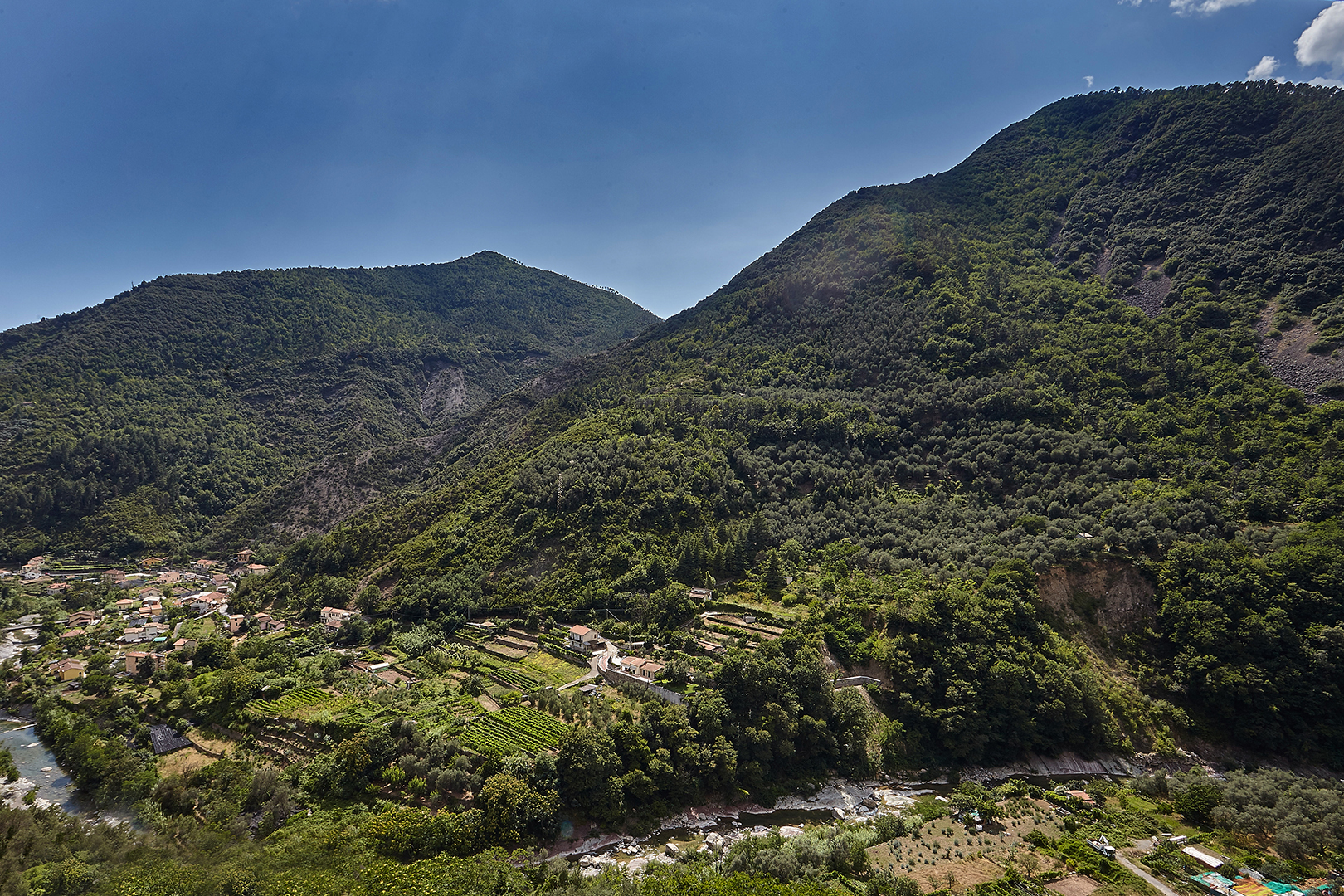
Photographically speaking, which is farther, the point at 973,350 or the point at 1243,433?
the point at 973,350

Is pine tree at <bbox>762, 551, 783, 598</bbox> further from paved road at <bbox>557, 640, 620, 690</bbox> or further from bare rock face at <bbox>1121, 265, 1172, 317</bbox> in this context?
bare rock face at <bbox>1121, 265, 1172, 317</bbox>

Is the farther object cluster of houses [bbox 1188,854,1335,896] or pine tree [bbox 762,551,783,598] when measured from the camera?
pine tree [bbox 762,551,783,598]

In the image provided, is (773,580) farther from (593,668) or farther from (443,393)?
(443,393)

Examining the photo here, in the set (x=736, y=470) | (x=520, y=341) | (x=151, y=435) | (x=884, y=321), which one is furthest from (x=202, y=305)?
(x=884, y=321)

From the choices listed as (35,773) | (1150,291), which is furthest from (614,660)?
(1150,291)

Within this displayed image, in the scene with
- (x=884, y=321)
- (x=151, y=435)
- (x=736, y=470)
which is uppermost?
(x=884, y=321)

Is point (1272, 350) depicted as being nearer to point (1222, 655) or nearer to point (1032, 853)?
point (1222, 655)

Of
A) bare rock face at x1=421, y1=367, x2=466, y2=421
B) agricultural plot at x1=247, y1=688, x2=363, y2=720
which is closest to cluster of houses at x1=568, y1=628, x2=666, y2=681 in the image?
agricultural plot at x1=247, y1=688, x2=363, y2=720
